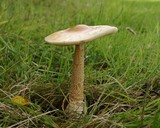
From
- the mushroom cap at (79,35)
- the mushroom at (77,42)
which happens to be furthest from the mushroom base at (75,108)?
the mushroom cap at (79,35)

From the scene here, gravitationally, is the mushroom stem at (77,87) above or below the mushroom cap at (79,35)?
below

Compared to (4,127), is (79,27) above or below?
above

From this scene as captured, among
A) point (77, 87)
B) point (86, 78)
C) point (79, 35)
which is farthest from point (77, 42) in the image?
point (86, 78)

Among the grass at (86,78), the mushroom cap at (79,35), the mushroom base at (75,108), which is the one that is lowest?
the mushroom base at (75,108)

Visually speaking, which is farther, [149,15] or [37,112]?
[149,15]

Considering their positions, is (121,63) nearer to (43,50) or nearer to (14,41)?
(43,50)

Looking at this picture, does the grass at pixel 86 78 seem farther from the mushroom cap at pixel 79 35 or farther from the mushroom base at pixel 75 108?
the mushroom cap at pixel 79 35

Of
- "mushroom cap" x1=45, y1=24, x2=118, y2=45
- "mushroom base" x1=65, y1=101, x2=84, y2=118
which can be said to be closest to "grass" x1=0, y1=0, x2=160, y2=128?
"mushroom base" x1=65, y1=101, x2=84, y2=118

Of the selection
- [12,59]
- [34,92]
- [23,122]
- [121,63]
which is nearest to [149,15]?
[121,63]
